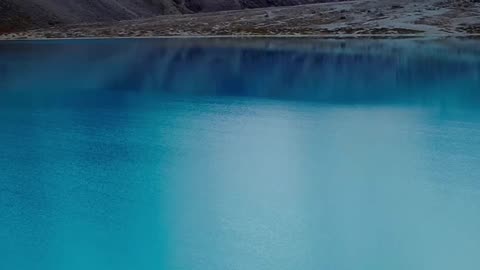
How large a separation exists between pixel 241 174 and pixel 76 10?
51.8 meters

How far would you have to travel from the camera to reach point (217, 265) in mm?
6996

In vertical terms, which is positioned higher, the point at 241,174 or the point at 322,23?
the point at 322,23

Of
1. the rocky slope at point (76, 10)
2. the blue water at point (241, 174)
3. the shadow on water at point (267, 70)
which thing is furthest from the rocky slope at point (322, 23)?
the blue water at point (241, 174)

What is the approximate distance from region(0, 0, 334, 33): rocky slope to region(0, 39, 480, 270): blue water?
109ft

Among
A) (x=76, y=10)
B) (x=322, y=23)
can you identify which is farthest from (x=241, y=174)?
(x=76, y=10)

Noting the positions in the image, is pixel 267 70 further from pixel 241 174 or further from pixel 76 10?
pixel 76 10

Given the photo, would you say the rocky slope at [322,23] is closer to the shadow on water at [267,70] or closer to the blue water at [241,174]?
the shadow on water at [267,70]

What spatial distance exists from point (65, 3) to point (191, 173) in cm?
5235

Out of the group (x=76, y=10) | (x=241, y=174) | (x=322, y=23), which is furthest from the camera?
(x=76, y=10)

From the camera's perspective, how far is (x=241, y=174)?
1054cm

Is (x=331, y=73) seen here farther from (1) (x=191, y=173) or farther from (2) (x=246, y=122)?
(1) (x=191, y=173)

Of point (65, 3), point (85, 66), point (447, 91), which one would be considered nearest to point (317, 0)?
point (65, 3)

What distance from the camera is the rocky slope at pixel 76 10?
174 ft

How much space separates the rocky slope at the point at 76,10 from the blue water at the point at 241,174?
33370mm
